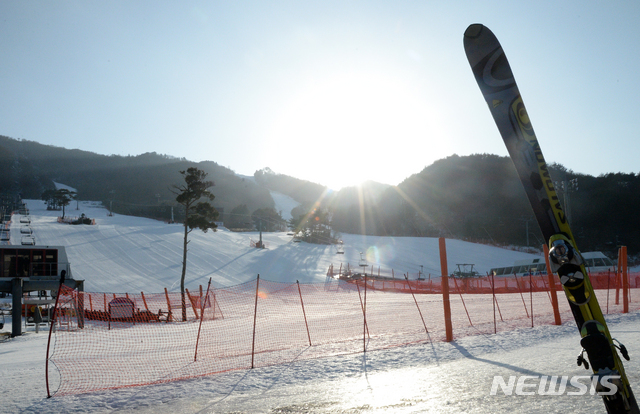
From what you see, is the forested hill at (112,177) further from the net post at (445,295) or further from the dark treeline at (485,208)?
the net post at (445,295)

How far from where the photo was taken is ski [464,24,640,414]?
2.17 m

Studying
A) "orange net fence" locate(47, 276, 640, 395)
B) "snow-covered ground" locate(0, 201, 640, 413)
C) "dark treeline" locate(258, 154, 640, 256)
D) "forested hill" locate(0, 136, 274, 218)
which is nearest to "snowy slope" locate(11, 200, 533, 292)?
"orange net fence" locate(47, 276, 640, 395)

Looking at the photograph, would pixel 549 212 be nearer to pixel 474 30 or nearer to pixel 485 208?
pixel 474 30

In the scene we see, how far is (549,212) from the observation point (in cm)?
250

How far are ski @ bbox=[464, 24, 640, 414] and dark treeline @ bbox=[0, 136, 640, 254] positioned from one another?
3562cm

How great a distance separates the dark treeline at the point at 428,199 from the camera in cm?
6475

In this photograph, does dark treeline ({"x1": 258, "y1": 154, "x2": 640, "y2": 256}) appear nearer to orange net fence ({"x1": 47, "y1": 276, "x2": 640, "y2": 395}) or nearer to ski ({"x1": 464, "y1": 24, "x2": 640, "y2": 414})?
orange net fence ({"x1": 47, "y1": 276, "x2": 640, "y2": 395})

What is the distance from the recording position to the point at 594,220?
2574 inches

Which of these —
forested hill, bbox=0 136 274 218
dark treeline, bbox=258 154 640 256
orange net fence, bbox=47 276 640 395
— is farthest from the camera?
forested hill, bbox=0 136 274 218

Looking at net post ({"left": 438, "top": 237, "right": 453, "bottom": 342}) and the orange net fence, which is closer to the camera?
the orange net fence

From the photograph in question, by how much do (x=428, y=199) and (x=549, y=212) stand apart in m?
92.1

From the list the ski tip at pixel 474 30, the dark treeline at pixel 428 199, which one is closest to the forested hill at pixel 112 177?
the dark treeline at pixel 428 199

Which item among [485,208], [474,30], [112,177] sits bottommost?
[474,30]

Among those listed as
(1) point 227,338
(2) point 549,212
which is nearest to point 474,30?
(2) point 549,212
